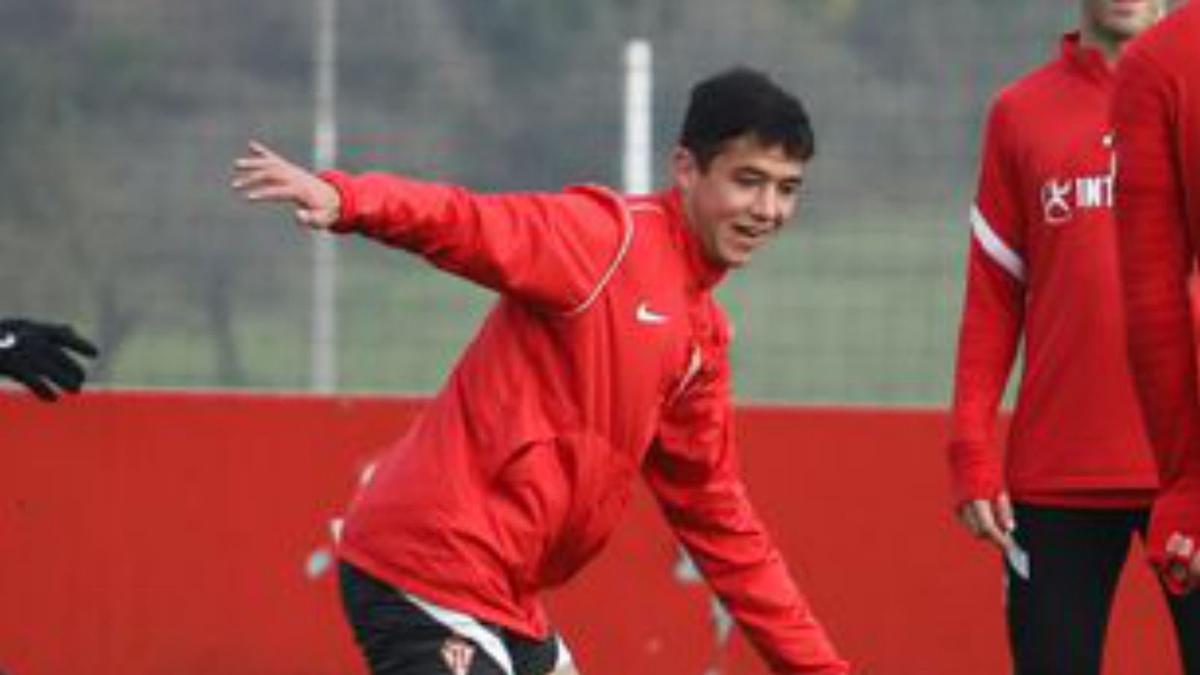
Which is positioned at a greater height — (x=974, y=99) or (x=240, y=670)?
(x=974, y=99)

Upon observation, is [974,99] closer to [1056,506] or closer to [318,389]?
[318,389]

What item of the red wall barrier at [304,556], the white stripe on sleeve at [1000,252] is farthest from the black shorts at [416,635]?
the red wall barrier at [304,556]

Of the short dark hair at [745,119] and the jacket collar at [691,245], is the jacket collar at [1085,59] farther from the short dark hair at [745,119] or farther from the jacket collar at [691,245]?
the jacket collar at [691,245]

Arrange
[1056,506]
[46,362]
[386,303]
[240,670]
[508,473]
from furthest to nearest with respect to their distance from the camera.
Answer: [386,303]
[240,670]
[1056,506]
[46,362]
[508,473]

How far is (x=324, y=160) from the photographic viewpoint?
Answer: 11.7 meters

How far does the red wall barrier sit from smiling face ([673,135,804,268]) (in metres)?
4.27

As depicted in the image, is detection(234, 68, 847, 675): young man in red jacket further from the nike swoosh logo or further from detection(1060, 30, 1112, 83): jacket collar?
detection(1060, 30, 1112, 83): jacket collar

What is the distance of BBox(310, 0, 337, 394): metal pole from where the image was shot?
11633 millimetres

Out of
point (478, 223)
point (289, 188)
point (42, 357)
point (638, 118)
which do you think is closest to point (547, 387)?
point (478, 223)

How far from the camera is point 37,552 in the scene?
11.1 meters

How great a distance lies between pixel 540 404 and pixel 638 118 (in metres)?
5.09

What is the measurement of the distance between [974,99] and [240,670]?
2858mm

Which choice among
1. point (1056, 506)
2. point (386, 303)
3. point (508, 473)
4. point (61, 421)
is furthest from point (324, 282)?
point (508, 473)

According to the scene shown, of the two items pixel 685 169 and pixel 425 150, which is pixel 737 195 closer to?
pixel 685 169
